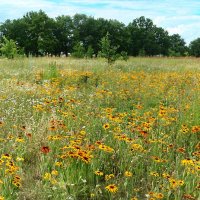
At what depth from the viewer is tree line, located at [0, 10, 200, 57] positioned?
194ft

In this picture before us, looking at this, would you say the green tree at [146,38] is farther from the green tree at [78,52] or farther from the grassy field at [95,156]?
the grassy field at [95,156]

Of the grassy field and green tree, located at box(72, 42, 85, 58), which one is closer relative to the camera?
the grassy field

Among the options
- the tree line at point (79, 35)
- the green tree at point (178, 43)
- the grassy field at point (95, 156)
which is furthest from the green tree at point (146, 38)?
the grassy field at point (95, 156)

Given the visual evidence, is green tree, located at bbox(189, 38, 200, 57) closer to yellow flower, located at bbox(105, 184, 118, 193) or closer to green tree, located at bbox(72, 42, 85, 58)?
green tree, located at bbox(72, 42, 85, 58)

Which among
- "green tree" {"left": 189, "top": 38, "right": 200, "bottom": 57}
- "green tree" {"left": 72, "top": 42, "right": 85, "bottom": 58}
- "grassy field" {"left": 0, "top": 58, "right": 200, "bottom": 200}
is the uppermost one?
"green tree" {"left": 189, "top": 38, "right": 200, "bottom": 57}

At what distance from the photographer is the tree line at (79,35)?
59.2 metres

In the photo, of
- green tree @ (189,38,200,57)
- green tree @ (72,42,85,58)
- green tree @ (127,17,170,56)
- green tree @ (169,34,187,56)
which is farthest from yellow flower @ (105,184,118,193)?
green tree @ (189,38,200,57)

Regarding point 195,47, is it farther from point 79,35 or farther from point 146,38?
point 79,35

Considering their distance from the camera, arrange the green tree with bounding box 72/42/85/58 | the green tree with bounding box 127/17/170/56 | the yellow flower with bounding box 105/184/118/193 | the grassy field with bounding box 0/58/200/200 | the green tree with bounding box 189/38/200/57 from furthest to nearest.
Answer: the green tree with bounding box 189/38/200/57
the green tree with bounding box 127/17/170/56
the green tree with bounding box 72/42/85/58
the grassy field with bounding box 0/58/200/200
the yellow flower with bounding box 105/184/118/193

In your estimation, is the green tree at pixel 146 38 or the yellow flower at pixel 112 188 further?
the green tree at pixel 146 38

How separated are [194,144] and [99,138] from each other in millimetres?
1269

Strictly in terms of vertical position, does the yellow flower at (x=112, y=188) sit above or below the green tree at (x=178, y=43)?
below

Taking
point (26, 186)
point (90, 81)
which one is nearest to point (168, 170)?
point (26, 186)

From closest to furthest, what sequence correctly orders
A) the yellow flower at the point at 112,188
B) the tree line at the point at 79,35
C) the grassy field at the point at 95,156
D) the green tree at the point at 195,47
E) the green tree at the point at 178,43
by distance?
the yellow flower at the point at 112,188 → the grassy field at the point at 95,156 → the tree line at the point at 79,35 → the green tree at the point at 178,43 → the green tree at the point at 195,47
